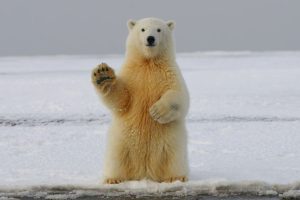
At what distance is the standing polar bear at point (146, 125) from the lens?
3963 millimetres

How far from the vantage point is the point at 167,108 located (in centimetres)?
376

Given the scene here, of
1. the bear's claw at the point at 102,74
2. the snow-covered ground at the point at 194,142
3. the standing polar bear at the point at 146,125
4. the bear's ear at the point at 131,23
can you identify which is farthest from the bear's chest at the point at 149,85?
the snow-covered ground at the point at 194,142

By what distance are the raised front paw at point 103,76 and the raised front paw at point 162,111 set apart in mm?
339

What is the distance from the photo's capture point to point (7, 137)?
6723 mm

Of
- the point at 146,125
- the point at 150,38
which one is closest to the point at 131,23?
the point at 150,38

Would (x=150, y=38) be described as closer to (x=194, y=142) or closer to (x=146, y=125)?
(x=146, y=125)

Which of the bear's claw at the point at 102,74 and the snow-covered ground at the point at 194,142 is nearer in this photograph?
the bear's claw at the point at 102,74

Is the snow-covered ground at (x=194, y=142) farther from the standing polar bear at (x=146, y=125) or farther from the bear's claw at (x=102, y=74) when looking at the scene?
the bear's claw at (x=102, y=74)

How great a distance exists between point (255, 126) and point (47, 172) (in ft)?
12.6

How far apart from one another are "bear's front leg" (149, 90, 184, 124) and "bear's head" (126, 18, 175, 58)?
35cm

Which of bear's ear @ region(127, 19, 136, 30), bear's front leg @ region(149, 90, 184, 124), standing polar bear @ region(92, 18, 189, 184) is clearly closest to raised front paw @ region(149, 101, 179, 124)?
bear's front leg @ region(149, 90, 184, 124)

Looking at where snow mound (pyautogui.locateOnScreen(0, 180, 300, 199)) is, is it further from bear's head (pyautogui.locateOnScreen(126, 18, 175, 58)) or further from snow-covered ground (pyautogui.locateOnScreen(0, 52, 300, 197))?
bear's head (pyautogui.locateOnScreen(126, 18, 175, 58))

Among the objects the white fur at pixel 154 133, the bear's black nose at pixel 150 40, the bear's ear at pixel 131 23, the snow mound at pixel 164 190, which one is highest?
the bear's ear at pixel 131 23

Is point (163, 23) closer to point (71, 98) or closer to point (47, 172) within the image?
point (47, 172)
